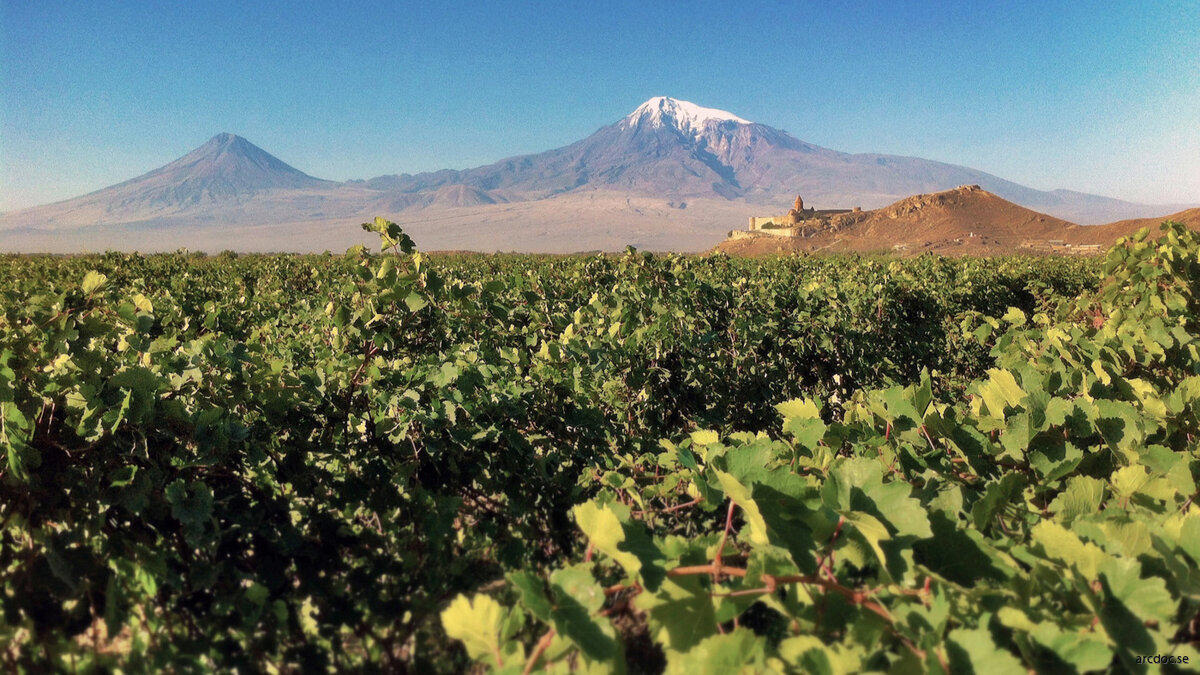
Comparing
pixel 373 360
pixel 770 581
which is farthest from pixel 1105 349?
pixel 373 360

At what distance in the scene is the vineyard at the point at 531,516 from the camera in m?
0.77

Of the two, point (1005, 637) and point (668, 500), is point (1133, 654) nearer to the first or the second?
point (1005, 637)

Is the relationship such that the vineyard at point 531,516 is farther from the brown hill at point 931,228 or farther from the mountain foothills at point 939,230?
the brown hill at point 931,228

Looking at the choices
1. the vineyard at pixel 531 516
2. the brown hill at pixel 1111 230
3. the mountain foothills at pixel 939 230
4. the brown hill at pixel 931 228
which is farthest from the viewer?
the brown hill at pixel 931 228

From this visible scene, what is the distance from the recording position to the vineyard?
0.77 m

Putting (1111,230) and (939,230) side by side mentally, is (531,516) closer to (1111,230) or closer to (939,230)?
(1111,230)

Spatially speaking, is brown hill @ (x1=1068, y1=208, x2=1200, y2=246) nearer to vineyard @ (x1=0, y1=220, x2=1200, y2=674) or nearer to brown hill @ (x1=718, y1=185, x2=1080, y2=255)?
brown hill @ (x1=718, y1=185, x2=1080, y2=255)

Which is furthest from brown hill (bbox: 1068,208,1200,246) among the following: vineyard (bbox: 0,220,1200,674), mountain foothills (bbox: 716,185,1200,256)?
vineyard (bbox: 0,220,1200,674)

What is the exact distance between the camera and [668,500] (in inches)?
62.1

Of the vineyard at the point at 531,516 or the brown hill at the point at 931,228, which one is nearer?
the vineyard at the point at 531,516

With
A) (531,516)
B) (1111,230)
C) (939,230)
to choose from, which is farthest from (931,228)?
(531,516)

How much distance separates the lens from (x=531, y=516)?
5.55 feet

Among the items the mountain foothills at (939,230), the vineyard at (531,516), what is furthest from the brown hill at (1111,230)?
the vineyard at (531,516)

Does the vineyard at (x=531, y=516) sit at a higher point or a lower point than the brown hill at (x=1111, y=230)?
lower
